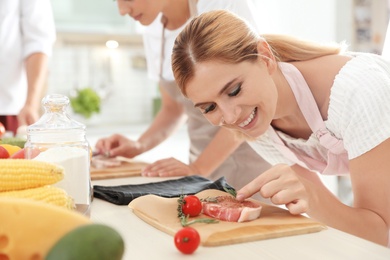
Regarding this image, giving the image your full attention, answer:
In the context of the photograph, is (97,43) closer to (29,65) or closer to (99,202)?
(29,65)

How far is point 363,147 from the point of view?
3.73ft

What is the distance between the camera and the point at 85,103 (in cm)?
418

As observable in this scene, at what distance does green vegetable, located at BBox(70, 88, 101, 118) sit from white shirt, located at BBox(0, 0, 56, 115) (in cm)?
159

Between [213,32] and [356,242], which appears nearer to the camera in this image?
[356,242]

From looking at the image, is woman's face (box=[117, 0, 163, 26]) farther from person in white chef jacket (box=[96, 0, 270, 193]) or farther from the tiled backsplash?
the tiled backsplash

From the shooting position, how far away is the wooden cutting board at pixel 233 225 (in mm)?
852

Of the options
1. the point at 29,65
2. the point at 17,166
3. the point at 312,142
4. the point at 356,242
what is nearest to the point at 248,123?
the point at 312,142

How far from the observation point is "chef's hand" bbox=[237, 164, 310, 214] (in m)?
1.01

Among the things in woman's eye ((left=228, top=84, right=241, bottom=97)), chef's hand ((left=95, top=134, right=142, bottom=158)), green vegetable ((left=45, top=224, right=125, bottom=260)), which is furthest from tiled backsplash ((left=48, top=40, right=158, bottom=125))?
green vegetable ((left=45, top=224, right=125, bottom=260))

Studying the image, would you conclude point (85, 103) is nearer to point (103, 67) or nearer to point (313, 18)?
point (103, 67)

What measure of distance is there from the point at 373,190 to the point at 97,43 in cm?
365

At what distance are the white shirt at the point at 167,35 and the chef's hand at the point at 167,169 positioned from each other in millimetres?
541

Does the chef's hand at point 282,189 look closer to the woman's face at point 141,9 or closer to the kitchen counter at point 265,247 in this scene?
the kitchen counter at point 265,247

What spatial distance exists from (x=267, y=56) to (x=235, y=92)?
0.16 metres
